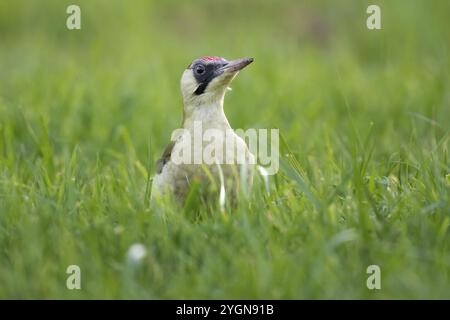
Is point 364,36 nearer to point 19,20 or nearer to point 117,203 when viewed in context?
point 19,20

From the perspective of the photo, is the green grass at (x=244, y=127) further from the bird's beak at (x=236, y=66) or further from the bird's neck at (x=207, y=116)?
the bird's beak at (x=236, y=66)

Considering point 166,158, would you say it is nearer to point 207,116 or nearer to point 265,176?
point 207,116

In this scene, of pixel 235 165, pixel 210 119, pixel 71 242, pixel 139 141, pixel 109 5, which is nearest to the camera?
pixel 71 242

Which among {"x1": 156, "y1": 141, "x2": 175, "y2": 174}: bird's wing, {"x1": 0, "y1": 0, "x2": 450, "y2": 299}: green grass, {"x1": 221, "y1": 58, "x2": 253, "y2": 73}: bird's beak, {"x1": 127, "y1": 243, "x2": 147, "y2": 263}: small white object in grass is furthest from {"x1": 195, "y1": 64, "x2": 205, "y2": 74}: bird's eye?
{"x1": 127, "y1": 243, "x2": 147, "y2": 263}: small white object in grass

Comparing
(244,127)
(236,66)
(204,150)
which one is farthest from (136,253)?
(244,127)

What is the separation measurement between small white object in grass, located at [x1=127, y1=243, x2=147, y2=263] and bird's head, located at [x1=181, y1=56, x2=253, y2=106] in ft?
4.19

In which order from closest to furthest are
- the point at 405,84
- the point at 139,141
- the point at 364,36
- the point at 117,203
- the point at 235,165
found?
1. the point at 117,203
2. the point at 235,165
3. the point at 139,141
4. the point at 405,84
5. the point at 364,36

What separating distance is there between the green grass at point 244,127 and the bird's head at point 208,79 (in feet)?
1.73

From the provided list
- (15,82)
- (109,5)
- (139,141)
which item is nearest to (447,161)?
(139,141)

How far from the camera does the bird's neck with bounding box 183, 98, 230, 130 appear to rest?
4.25 m

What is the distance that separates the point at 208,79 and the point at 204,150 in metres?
0.55

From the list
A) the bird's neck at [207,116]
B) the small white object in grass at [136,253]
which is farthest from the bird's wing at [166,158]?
the small white object in grass at [136,253]
